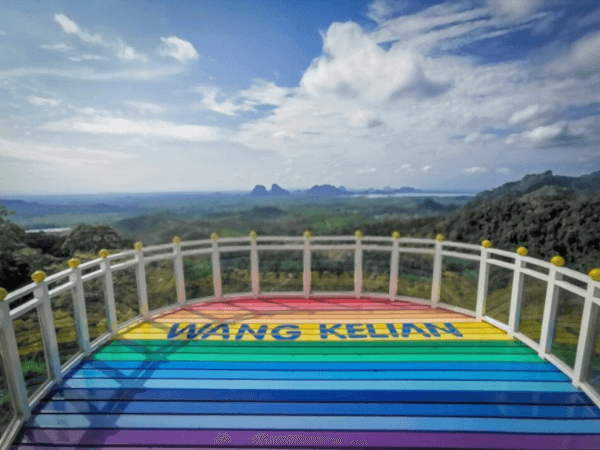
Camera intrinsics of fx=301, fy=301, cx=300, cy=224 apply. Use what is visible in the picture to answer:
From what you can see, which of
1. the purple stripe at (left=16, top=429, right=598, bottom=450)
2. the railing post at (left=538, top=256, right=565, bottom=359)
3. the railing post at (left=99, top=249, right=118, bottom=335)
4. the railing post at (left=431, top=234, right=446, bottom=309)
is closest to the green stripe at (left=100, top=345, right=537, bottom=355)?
the railing post at (left=538, top=256, right=565, bottom=359)

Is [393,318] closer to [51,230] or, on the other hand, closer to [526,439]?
[526,439]

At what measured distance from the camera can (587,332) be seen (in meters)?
3.28

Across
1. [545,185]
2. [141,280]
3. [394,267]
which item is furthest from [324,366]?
[545,185]

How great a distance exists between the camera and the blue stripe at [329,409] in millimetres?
2961

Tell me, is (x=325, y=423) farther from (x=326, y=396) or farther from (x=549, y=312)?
(x=549, y=312)

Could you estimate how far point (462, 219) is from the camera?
13.9 metres

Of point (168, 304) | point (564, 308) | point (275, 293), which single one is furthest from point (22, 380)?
point (564, 308)

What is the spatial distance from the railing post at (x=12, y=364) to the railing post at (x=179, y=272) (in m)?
2.80

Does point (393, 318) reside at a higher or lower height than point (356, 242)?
lower

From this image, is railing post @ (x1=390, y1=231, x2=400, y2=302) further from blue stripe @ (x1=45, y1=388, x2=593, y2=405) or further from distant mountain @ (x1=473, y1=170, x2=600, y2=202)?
distant mountain @ (x1=473, y1=170, x2=600, y2=202)

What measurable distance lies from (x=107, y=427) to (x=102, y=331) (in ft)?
7.43

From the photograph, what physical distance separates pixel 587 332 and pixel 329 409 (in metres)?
2.93

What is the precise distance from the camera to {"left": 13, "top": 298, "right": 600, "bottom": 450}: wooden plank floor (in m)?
2.70

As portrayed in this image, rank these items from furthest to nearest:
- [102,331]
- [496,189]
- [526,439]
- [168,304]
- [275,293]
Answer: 1. [496,189]
2. [275,293]
3. [168,304]
4. [102,331]
5. [526,439]
